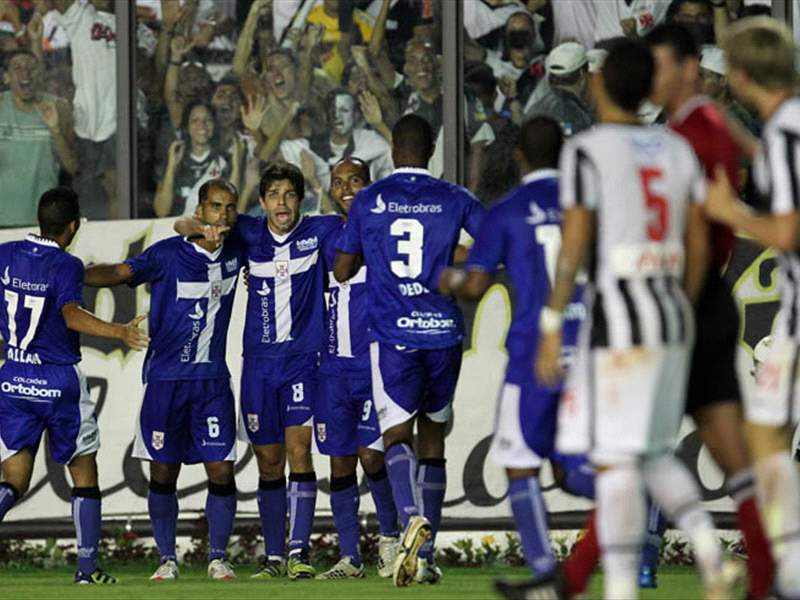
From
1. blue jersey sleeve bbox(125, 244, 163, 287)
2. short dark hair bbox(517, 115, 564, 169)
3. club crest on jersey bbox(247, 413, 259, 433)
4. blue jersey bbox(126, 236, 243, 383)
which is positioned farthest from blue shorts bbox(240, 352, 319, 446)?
short dark hair bbox(517, 115, 564, 169)

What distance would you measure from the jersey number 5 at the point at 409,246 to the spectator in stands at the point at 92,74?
5.77 metres

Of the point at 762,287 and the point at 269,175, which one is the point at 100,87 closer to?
the point at 269,175

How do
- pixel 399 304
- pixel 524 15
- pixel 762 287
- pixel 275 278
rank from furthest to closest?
pixel 524 15, pixel 762 287, pixel 275 278, pixel 399 304

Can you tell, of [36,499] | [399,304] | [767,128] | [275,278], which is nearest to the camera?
[767,128]

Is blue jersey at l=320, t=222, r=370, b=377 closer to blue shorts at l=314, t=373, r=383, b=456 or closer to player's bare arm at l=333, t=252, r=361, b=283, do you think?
blue shorts at l=314, t=373, r=383, b=456

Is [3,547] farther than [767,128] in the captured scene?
Yes

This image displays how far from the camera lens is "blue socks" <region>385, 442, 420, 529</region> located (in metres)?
9.82

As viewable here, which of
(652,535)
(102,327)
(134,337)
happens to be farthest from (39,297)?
(652,535)

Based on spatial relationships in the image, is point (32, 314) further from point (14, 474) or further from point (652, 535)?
point (652, 535)

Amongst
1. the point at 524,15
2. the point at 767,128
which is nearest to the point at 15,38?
the point at 524,15

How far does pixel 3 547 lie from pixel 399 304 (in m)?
4.42

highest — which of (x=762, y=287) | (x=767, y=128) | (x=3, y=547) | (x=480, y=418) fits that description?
(x=767, y=128)

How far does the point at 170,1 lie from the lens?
599 inches

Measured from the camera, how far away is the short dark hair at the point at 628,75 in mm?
6738
